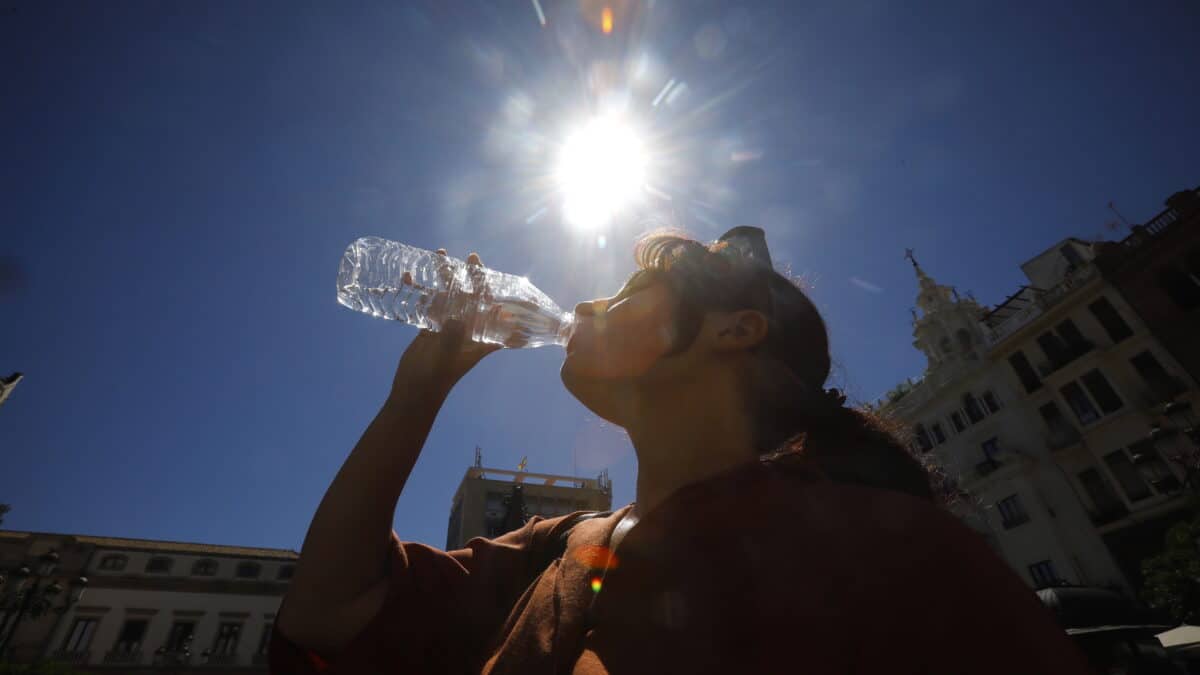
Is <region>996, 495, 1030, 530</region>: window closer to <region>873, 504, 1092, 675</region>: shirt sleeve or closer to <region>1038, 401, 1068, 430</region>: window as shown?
<region>1038, 401, 1068, 430</region>: window

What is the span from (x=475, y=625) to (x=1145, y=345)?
26.0 meters

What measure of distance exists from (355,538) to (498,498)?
36.5 m

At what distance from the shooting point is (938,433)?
25438 mm

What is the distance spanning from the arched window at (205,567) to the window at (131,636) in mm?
2973

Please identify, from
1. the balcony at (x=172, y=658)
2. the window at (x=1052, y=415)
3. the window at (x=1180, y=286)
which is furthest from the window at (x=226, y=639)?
the window at (x=1180, y=286)

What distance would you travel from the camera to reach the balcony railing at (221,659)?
26953 millimetres

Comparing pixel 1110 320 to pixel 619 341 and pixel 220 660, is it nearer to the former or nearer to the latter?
pixel 619 341

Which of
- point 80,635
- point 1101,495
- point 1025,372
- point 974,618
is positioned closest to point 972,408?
point 1025,372

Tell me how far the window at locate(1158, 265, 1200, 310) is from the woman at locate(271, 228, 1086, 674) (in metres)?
24.4

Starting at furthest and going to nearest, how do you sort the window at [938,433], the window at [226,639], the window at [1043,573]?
the window at [226,639] → the window at [938,433] → the window at [1043,573]

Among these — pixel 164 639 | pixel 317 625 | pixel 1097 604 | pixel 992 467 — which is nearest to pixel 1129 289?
pixel 992 467

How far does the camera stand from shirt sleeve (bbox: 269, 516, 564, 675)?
1.19 meters

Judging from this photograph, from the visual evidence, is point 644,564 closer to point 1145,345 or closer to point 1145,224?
point 1145,345

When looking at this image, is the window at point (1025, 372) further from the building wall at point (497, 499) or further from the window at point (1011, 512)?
the building wall at point (497, 499)
